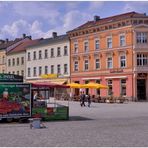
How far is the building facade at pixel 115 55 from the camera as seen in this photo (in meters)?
60.2

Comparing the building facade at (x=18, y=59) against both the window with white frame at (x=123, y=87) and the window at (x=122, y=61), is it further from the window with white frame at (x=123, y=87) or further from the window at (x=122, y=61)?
the window with white frame at (x=123, y=87)

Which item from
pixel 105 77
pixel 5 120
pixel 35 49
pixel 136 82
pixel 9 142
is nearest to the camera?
pixel 9 142

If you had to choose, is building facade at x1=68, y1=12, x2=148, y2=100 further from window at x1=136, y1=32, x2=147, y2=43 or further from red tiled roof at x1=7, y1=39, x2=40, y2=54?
red tiled roof at x1=7, y1=39, x2=40, y2=54

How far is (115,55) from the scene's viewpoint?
63.8 metres

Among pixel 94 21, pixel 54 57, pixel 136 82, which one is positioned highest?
pixel 94 21

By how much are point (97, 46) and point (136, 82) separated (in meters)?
10.6

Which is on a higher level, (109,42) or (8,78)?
(109,42)

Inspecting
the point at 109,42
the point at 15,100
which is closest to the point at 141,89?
the point at 109,42

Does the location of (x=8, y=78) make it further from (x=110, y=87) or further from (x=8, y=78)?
(x=110, y=87)

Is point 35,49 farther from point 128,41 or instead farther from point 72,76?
point 128,41

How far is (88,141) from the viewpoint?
15.0m

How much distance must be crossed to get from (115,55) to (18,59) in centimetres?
3067

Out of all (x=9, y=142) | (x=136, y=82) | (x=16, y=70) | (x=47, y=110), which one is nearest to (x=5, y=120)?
(x=47, y=110)

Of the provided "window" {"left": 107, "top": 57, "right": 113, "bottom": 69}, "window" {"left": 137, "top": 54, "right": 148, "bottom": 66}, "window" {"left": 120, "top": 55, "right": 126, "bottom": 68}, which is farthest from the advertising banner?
"window" {"left": 107, "top": 57, "right": 113, "bottom": 69}
